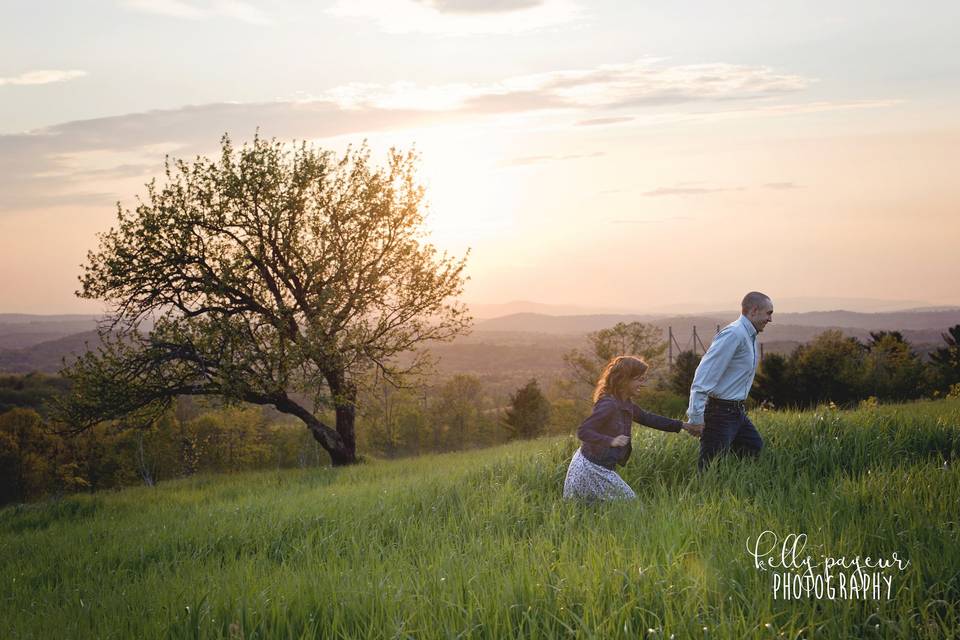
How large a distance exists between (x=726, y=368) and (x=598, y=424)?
1883 mm

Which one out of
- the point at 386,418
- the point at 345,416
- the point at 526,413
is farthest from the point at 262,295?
the point at 386,418

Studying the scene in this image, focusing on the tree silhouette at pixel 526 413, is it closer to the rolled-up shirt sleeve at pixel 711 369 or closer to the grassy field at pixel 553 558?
the grassy field at pixel 553 558

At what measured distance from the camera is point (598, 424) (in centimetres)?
736

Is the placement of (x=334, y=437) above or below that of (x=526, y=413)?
above

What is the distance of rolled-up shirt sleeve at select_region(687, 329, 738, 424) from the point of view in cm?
806

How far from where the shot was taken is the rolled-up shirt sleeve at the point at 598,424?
23.9 feet

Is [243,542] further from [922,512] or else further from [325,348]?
[325,348]

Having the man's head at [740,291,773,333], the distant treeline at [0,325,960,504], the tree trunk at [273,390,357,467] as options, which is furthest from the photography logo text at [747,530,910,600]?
the tree trunk at [273,390,357,467]

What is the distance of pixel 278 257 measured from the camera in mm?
20875

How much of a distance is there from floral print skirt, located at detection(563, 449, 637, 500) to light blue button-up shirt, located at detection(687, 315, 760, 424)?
1365 millimetres

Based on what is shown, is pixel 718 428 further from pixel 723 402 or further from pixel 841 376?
pixel 841 376

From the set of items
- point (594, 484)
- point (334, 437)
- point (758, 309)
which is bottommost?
point (334, 437)

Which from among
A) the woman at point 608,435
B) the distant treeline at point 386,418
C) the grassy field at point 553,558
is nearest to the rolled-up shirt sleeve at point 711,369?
the grassy field at point 553,558

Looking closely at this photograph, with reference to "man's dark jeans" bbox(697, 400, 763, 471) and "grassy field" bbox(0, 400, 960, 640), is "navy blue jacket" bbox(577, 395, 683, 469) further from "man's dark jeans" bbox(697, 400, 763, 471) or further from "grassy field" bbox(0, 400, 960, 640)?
"man's dark jeans" bbox(697, 400, 763, 471)
